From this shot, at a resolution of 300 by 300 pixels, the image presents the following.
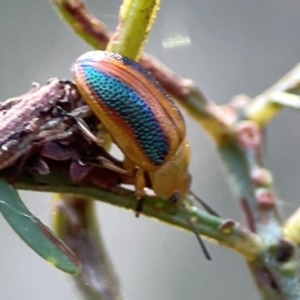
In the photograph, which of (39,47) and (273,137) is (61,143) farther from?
(273,137)

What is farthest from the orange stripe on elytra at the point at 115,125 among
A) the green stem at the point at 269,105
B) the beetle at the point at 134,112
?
the green stem at the point at 269,105

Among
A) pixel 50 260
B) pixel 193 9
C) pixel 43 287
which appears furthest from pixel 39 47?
pixel 50 260

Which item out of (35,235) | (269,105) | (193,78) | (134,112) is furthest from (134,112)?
(193,78)

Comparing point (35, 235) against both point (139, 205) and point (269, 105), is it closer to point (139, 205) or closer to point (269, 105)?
point (139, 205)

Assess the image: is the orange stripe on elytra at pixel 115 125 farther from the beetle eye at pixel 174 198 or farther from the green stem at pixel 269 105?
the green stem at pixel 269 105

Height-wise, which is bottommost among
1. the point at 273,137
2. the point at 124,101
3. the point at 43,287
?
the point at 43,287
